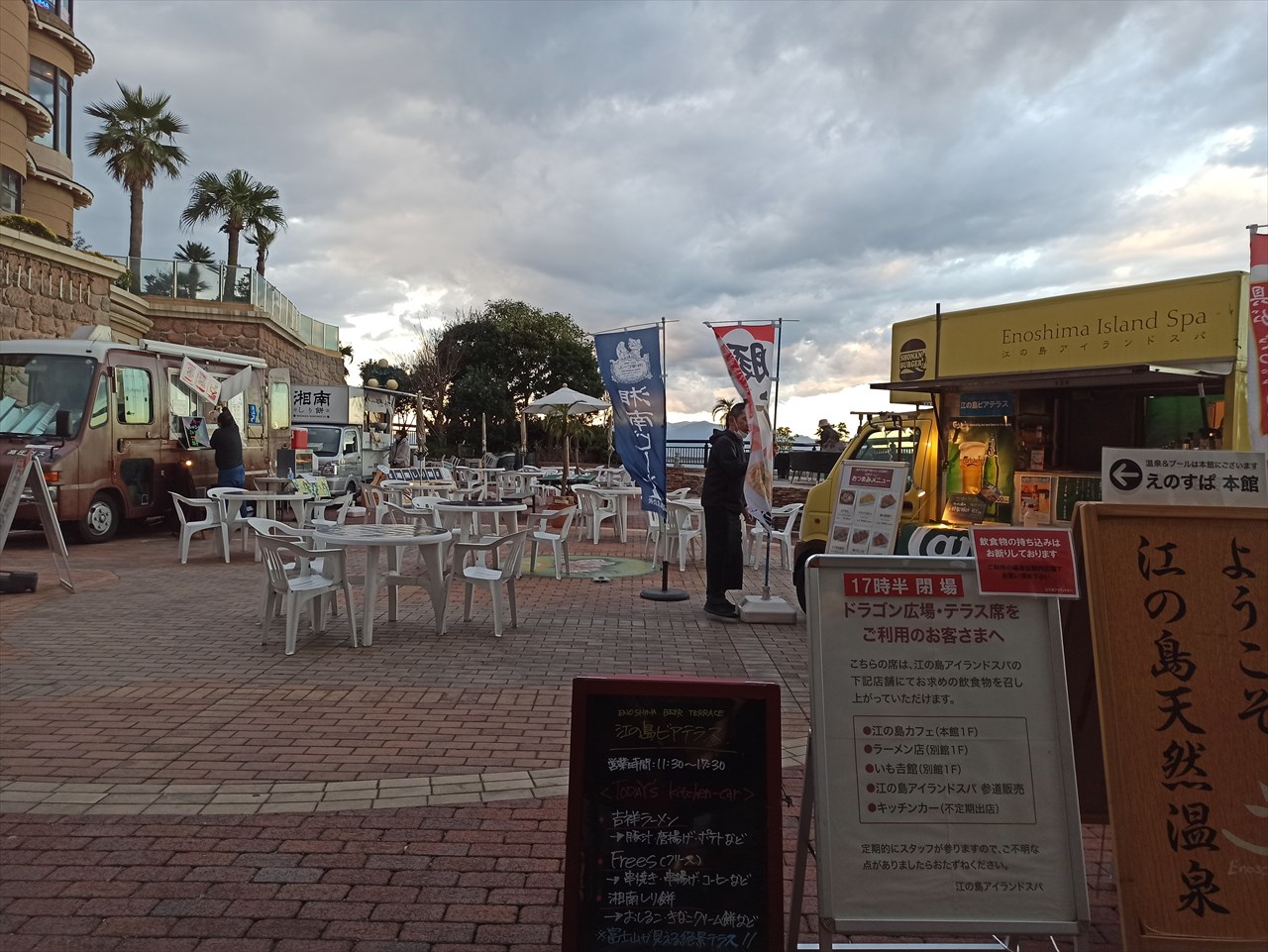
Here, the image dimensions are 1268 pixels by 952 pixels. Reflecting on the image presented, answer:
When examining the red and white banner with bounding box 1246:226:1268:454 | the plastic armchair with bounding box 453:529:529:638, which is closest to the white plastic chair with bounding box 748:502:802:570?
the plastic armchair with bounding box 453:529:529:638

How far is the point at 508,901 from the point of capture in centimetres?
300

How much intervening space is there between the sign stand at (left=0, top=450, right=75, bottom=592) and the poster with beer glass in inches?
333

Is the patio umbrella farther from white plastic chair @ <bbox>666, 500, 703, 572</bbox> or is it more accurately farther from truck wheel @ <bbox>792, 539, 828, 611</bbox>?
truck wheel @ <bbox>792, 539, 828, 611</bbox>

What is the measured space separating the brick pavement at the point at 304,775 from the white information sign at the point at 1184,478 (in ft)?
4.81

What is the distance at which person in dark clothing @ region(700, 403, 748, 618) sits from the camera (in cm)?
805

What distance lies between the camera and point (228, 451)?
42.5ft

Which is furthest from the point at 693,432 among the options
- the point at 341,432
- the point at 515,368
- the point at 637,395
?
the point at 637,395

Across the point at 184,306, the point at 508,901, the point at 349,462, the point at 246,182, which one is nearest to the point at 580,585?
the point at 508,901

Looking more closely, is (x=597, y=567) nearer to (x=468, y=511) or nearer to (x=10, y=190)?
(x=468, y=511)

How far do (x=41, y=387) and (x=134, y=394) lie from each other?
3.78 ft

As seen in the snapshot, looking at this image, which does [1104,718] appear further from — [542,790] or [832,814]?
[542,790]

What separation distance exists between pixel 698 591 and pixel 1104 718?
7319 mm

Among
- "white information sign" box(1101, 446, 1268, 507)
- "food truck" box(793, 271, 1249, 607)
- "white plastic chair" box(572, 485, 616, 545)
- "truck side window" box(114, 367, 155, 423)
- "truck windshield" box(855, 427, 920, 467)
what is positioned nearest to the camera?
"white information sign" box(1101, 446, 1268, 507)

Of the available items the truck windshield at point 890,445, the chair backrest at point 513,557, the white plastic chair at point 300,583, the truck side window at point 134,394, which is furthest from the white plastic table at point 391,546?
the truck side window at point 134,394
